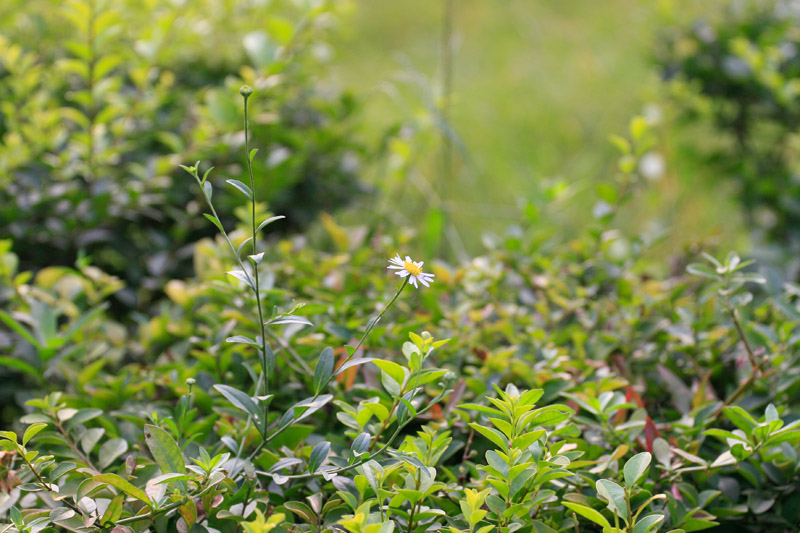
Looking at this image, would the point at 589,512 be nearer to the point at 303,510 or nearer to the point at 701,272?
the point at 303,510

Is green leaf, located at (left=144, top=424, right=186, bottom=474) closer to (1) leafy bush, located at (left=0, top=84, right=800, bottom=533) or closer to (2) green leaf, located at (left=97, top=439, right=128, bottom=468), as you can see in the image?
(1) leafy bush, located at (left=0, top=84, right=800, bottom=533)

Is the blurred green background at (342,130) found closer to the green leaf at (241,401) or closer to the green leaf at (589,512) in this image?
the green leaf at (241,401)

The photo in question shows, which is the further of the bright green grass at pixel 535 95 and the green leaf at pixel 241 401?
the bright green grass at pixel 535 95

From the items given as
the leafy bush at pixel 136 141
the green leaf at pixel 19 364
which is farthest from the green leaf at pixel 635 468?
the leafy bush at pixel 136 141

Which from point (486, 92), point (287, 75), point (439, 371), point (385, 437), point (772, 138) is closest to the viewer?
point (439, 371)

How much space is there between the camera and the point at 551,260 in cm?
172

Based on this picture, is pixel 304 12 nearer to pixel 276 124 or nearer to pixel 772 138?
pixel 276 124

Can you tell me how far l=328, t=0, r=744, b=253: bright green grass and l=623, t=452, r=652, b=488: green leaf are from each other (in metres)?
1.83

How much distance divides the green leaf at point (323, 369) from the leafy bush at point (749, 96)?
209 centimetres

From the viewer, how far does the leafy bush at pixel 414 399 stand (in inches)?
33.6

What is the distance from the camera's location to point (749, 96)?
276 centimetres

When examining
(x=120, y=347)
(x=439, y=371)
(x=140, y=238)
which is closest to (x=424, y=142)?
(x=140, y=238)

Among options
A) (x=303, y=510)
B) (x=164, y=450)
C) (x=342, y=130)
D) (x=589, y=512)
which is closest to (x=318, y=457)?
(x=303, y=510)

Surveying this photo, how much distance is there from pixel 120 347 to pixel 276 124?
2.61 ft
